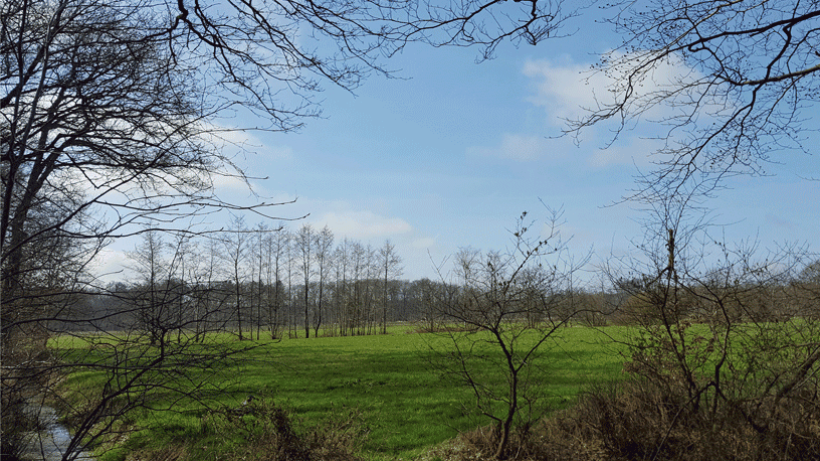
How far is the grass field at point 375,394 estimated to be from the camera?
714cm

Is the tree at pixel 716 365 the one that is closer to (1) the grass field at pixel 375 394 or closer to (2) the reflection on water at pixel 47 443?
(1) the grass field at pixel 375 394

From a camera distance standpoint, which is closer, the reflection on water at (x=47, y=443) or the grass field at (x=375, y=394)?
the reflection on water at (x=47, y=443)

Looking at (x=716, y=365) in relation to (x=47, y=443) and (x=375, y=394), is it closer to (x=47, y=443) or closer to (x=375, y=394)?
(x=375, y=394)

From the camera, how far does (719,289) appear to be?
5508mm

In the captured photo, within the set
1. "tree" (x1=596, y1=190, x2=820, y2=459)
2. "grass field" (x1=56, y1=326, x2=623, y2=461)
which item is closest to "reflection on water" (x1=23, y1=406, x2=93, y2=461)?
"grass field" (x1=56, y1=326, x2=623, y2=461)

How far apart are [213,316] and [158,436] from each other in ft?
18.7

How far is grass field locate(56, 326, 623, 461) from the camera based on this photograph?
7137 millimetres

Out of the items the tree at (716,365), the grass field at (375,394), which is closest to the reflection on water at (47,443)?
the grass field at (375,394)

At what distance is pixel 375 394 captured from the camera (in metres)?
10.9

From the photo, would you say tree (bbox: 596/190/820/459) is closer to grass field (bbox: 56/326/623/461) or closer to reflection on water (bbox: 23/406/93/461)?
grass field (bbox: 56/326/623/461)

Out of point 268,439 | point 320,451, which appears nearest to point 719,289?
point 320,451

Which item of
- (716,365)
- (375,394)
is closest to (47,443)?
(375,394)

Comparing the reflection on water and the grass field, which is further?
the grass field

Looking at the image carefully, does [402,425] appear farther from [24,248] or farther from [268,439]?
[24,248]
